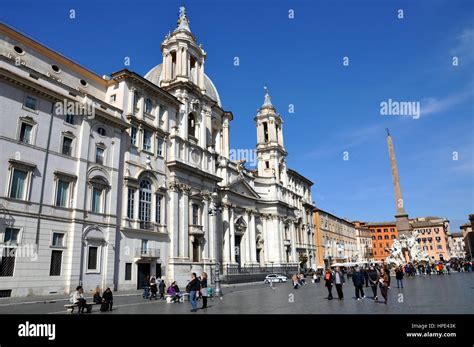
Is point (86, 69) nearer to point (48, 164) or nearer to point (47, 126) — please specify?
point (47, 126)

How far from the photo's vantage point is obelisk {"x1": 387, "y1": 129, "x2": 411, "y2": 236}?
4912 centimetres

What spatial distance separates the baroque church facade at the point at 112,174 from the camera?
20.6 metres

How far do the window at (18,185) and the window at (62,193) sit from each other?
7.15 feet

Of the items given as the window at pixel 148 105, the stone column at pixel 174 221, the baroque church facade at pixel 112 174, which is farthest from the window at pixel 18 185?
the stone column at pixel 174 221

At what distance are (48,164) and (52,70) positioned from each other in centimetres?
857

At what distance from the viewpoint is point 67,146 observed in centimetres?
2388

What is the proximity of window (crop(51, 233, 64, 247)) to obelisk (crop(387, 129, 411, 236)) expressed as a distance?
42.7 metres

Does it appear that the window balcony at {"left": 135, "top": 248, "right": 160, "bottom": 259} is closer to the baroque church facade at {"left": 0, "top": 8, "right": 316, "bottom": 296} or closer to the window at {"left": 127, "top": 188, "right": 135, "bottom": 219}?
the baroque church facade at {"left": 0, "top": 8, "right": 316, "bottom": 296}

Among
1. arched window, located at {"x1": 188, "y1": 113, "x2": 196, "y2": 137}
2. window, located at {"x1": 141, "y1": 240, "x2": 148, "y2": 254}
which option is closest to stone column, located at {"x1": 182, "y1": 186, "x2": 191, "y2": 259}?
window, located at {"x1": 141, "y1": 240, "x2": 148, "y2": 254}

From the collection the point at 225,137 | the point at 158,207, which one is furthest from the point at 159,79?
the point at 158,207

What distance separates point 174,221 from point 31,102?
15011 millimetres

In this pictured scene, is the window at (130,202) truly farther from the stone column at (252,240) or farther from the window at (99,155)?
the stone column at (252,240)

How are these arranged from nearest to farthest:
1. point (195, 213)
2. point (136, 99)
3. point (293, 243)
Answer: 1. point (136, 99)
2. point (195, 213)
3. point (293, 243)

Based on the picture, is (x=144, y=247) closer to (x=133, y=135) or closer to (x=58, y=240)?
(x=58, y=240)
